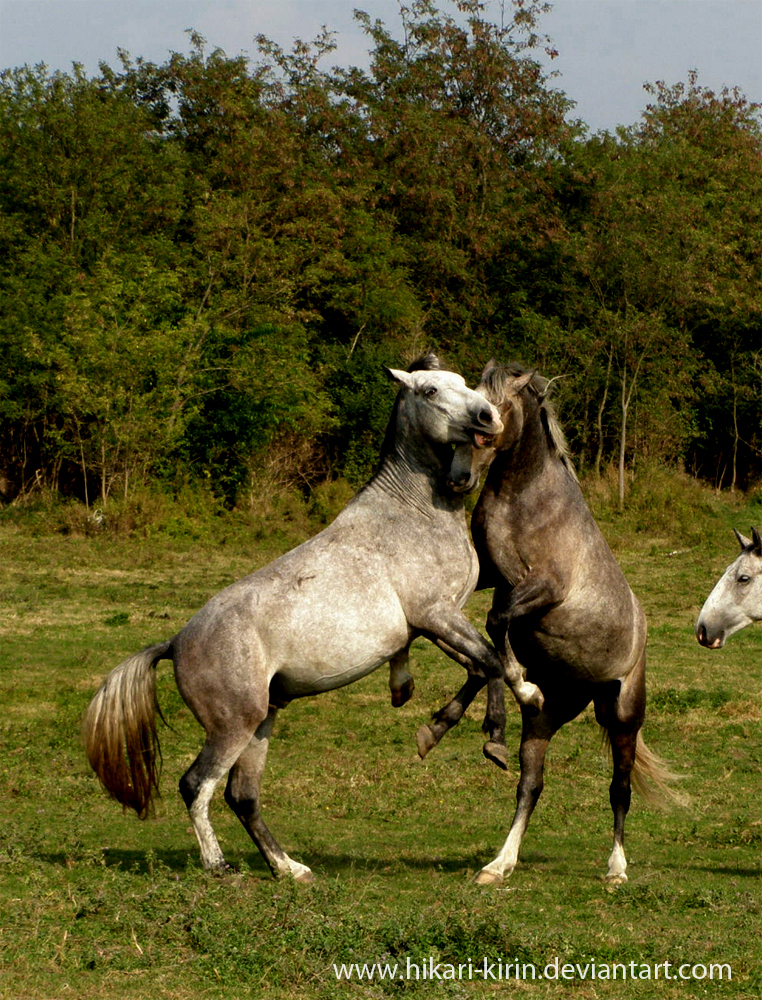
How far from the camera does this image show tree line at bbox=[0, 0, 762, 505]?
77.8 feet

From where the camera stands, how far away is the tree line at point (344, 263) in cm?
2370

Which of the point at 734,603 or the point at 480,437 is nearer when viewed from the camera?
the point at 480,437

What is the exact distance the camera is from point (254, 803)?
6441 millimetres

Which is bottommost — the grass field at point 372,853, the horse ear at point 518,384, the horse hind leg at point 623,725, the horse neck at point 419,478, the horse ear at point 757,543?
the grass field at point 372,853

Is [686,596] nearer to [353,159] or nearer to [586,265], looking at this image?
[586,265]

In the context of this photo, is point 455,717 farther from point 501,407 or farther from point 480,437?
point 501,407

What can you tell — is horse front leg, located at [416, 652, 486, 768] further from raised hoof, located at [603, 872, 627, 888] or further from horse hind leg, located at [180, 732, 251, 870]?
raised hoof, located at [603, 872, 627, 888]

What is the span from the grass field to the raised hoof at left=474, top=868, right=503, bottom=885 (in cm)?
11

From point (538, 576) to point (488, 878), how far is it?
159cm

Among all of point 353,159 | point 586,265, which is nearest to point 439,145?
point 353,159

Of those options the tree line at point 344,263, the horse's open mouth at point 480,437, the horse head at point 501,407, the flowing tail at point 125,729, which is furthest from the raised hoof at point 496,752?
the tree line at point 344,263

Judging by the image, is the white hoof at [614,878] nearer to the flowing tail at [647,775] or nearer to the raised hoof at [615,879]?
the raised hoof at [615,879]

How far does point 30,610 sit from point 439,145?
20.2 meters

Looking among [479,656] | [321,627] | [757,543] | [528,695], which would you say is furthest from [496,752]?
[757,543]
